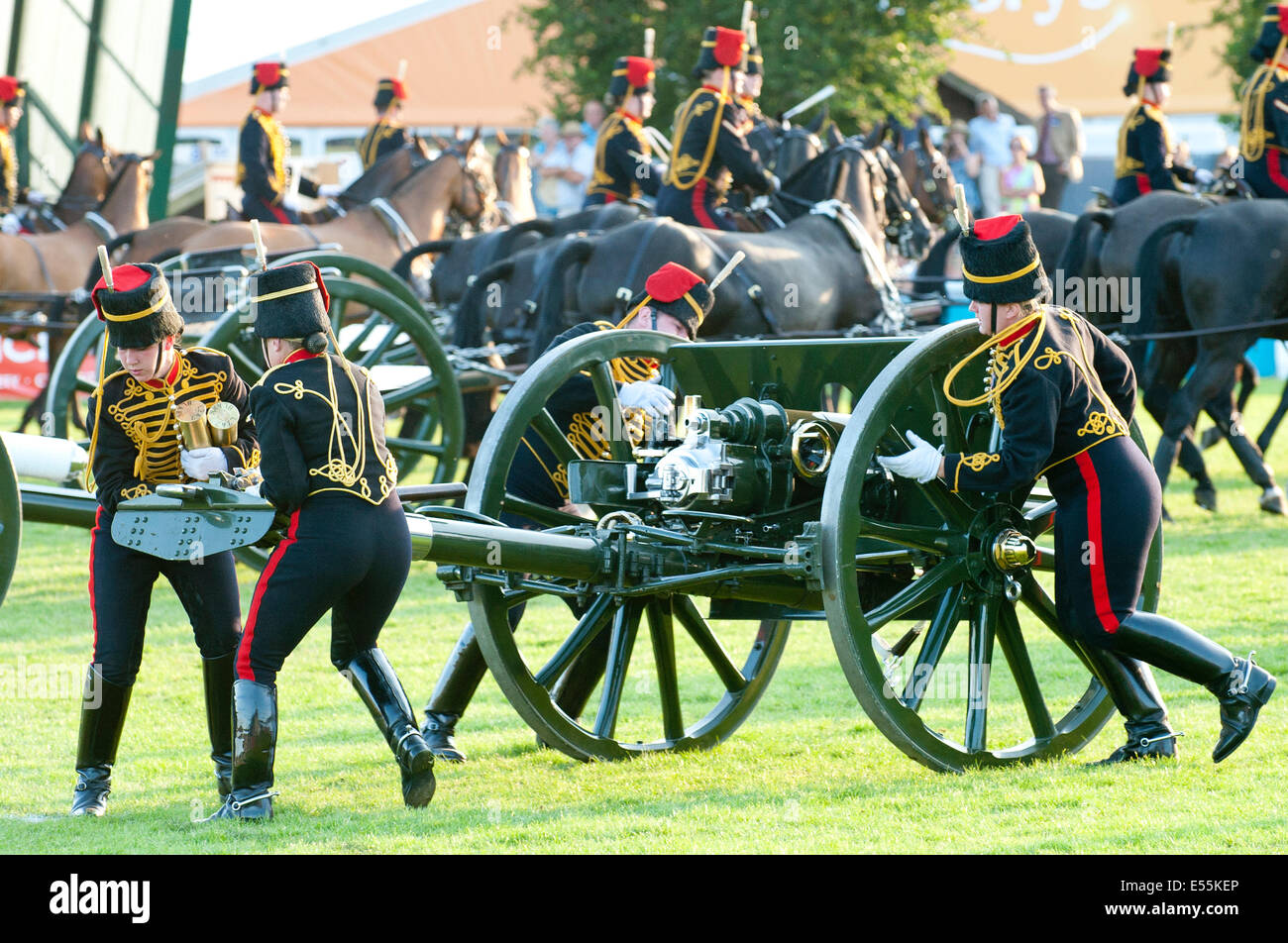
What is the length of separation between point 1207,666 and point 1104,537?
1.37 ft

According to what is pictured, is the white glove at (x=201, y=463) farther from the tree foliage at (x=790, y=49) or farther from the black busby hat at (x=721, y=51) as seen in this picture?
the tree foliage at (x=790, y=49)

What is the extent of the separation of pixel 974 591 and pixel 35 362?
43.0 feet

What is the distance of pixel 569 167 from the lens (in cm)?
1714

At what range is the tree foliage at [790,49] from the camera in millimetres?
18609

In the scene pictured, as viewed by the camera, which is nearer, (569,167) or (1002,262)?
(1002,262)

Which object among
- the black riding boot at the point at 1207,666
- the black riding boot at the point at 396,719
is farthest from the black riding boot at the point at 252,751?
the black riding boot at the point at 1207,666

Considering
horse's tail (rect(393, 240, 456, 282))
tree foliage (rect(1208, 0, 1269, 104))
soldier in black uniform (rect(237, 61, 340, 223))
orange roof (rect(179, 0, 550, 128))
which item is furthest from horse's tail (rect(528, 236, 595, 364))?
orange roof (rect(179, 0, 550, 128))

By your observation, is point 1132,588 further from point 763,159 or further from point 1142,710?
point 763,159

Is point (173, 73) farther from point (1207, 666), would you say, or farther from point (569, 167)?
point (1207, 666)

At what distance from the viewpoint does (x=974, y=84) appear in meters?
23.7

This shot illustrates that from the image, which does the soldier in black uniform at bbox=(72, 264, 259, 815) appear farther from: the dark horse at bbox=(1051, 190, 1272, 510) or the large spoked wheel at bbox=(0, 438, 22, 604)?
the dark horse at bbox=(1051, 190, 1272, 510)

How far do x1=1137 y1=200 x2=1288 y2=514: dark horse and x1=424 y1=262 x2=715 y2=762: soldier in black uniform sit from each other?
4.32m

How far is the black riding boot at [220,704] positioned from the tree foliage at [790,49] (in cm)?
1443

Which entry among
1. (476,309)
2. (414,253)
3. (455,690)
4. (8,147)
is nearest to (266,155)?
(414,253)
